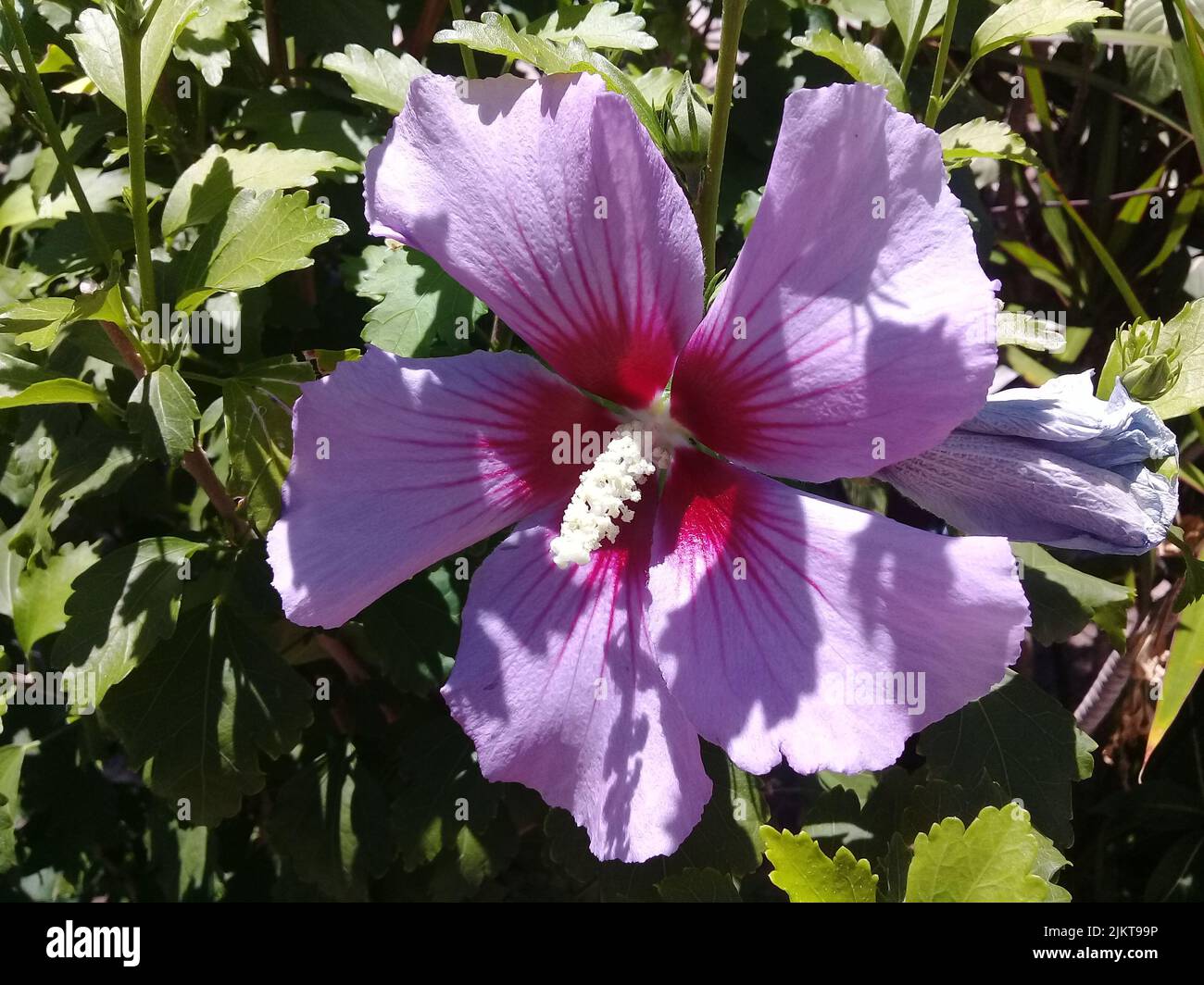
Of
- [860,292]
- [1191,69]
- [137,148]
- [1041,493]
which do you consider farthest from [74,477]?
[1191,69]

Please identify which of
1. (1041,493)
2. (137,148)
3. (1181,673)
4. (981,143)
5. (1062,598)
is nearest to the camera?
(1041,493)

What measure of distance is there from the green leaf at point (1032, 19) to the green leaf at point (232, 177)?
861 millimetres

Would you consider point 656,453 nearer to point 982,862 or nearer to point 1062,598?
point 982,862

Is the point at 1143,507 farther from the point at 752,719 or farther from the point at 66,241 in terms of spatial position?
the point at 66,241

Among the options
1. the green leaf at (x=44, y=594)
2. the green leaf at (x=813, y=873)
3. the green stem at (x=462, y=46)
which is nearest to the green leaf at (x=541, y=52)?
the green stem at (x=462, y=46)

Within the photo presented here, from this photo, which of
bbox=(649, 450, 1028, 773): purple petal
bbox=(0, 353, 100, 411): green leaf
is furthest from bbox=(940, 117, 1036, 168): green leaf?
bbox=(0, 353, 100, 411): green leaf

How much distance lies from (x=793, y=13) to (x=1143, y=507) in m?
1.06

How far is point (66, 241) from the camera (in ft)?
5.47

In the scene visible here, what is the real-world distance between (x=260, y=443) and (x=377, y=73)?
0.52 metres

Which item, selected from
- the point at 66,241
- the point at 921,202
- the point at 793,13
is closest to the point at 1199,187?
the point at 793,13

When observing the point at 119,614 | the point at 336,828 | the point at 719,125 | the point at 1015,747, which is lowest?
the point at 336,828

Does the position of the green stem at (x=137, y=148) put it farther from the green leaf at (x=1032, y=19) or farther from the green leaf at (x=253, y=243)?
the green leaf at (x=1032, y=19)

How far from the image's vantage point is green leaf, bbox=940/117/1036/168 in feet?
4.72

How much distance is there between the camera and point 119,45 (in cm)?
148
